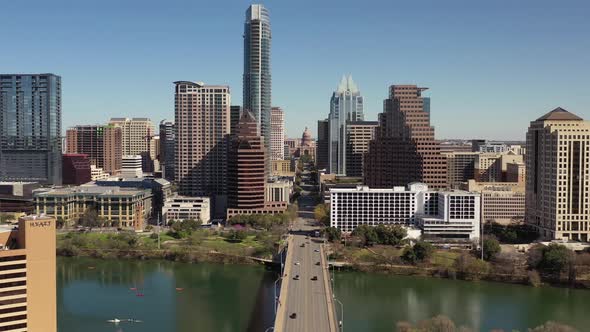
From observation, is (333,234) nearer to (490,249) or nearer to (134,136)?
(490,249)

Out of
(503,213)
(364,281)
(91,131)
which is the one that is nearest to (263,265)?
(364,281)

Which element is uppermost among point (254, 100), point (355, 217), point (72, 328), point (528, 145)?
point (254, 100)

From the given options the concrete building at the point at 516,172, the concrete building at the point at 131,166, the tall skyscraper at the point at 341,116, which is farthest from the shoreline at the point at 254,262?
the tall skyscraper at the point at 341,116

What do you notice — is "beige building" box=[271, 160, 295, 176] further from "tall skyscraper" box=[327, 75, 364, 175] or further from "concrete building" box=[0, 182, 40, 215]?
"concrete building" box=[0, 182, 40, 215]

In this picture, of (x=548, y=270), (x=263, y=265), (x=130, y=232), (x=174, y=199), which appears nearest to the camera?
(x=548, y=270)

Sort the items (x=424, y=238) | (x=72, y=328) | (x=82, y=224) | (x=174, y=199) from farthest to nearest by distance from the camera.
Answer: (x=174, y=199) → (x=82, y=224) → (x=424, y=238) → (x=72, y=328)

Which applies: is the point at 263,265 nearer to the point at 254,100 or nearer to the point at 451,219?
the point at 451,219
